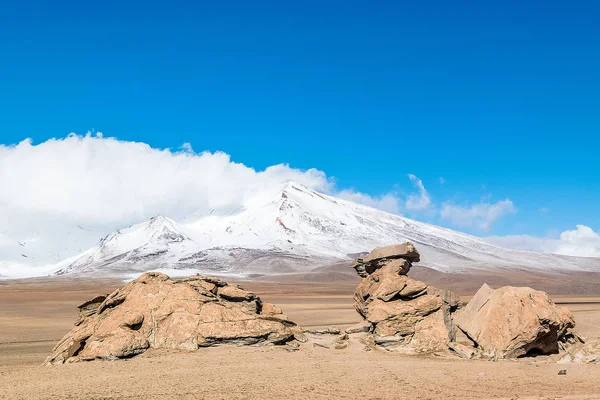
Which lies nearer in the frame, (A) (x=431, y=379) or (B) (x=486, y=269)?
(A) (x=431, y=379)

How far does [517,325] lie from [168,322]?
44.6ft

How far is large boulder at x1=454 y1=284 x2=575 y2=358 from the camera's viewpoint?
20.1 meters

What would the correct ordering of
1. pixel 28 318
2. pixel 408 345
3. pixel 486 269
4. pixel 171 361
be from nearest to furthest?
pixel 171 361
pixel 408 345
pixel 28 318
pixel 486 269

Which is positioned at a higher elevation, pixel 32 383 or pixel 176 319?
pixel 176 319

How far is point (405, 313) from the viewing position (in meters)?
22.8

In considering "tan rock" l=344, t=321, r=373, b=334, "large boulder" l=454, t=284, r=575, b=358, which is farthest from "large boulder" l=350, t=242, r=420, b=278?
"large boulder" l=454, t=284, r=575, b=358

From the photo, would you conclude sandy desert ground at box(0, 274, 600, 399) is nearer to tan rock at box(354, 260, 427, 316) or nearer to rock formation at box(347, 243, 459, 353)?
rock formation at box(347, 243, 459, 353)

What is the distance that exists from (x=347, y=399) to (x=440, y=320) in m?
9.34

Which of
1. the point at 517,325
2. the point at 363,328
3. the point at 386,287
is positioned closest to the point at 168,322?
the point at 363,328

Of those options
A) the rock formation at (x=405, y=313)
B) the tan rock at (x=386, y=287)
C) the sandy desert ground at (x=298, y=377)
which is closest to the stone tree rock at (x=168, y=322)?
the sandy desert ground at (x=298, y=377)

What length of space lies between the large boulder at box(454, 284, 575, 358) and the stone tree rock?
773 centimetres

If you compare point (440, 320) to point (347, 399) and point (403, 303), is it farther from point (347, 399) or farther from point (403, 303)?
point (347, 399)

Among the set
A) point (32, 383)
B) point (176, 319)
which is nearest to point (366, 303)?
point (176, 319)

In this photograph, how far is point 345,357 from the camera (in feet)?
65.6
